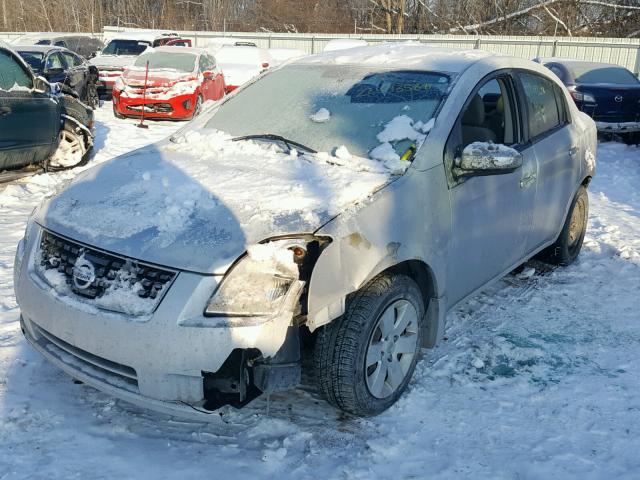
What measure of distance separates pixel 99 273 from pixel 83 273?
8 cm

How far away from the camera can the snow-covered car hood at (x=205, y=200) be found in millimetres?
2656

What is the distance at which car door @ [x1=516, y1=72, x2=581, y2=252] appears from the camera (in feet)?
14.2

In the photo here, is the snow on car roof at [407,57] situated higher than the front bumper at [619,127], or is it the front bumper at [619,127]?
the snow on car roof at [407,57]

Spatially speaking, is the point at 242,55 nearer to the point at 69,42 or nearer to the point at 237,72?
the point at 237,72

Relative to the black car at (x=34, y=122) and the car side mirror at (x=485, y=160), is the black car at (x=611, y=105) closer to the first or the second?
the black car at (x=34, y=122)

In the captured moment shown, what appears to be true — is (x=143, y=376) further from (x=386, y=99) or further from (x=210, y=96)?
(x=210, y=96)

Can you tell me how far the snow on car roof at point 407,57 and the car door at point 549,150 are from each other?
36 centimetres

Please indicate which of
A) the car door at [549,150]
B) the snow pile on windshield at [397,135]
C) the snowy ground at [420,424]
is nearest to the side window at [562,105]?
the car door at [549,150]

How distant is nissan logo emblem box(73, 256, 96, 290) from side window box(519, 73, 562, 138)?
9.74 feet

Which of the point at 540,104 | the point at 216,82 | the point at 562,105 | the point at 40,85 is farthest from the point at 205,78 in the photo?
the point at 540,104

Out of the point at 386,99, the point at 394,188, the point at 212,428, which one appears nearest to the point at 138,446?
the point at 212,428

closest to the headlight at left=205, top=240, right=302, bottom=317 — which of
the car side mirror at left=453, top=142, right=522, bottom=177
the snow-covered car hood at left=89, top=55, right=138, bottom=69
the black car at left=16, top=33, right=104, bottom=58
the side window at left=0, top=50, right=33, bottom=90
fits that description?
the car side mirror at left=453, top=142, right=522, bottom=177

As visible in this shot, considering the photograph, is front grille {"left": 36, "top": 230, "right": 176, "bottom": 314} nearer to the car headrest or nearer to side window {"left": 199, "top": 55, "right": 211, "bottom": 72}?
the car headrest

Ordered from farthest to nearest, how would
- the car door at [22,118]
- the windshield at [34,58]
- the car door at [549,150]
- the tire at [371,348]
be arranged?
the windshield at [34,58] < the car door at [22,118] < the car door at [549,150] < the tire at [371,348]
